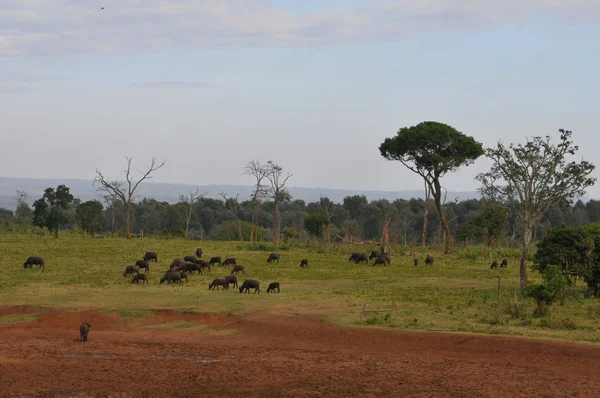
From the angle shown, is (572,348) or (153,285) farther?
(153,285)

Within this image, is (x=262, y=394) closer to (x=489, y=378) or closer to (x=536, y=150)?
(x=489, y=378)

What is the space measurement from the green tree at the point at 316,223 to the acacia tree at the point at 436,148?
1097 centimetres

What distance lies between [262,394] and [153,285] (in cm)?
1626

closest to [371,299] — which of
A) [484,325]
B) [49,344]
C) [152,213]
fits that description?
[484,325]

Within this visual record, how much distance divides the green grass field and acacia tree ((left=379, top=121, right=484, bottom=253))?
13.7 metres

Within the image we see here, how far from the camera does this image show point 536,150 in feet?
110

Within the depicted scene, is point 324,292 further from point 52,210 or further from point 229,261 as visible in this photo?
point 52,210

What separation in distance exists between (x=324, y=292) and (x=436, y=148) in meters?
31.7

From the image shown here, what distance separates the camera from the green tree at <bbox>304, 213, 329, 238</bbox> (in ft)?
228

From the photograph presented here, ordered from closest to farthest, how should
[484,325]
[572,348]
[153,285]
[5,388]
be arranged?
[5,388], [572,348], [484,325], [153,285]

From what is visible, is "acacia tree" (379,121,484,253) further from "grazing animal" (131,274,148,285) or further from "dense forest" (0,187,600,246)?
"grazing animal" (131,274,148,285)

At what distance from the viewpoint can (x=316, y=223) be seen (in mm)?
69812

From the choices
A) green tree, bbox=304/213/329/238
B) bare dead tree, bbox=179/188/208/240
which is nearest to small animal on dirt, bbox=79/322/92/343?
green tree, bbox=304/213/329/238

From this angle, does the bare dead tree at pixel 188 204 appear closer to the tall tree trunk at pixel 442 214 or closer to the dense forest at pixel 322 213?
the dense forest at pixel 322 213
